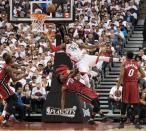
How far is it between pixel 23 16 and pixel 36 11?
0.41 meters

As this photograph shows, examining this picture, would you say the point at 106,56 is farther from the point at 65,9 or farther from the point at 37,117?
the point at 37,117

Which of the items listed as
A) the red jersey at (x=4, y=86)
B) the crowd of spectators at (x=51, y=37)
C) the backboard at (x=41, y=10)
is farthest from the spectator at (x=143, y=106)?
the red jersey at (x=4, y=86)

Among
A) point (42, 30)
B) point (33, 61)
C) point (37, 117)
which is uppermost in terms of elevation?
point (42, 30)

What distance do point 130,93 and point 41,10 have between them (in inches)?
145

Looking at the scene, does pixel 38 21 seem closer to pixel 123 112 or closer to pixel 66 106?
pixel 66 106

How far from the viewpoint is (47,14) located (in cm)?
1755

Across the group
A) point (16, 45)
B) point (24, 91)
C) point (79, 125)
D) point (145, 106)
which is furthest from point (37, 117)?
point (16, 45)

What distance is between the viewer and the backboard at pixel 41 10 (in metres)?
17.3

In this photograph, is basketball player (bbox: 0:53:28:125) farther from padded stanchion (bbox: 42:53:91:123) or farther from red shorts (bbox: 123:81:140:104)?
red shorts (bbox: 123:81:140:104)

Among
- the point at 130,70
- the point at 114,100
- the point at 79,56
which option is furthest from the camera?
the point at 114,100

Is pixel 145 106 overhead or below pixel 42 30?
below

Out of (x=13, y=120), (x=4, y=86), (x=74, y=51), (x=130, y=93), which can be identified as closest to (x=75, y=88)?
(x=74, y=51)

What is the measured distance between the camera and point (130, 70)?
1620 cm

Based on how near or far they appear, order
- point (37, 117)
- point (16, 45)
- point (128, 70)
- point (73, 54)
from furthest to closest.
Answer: point (16, 45), point (37, 117), point (73, 54), point (128, 70)
